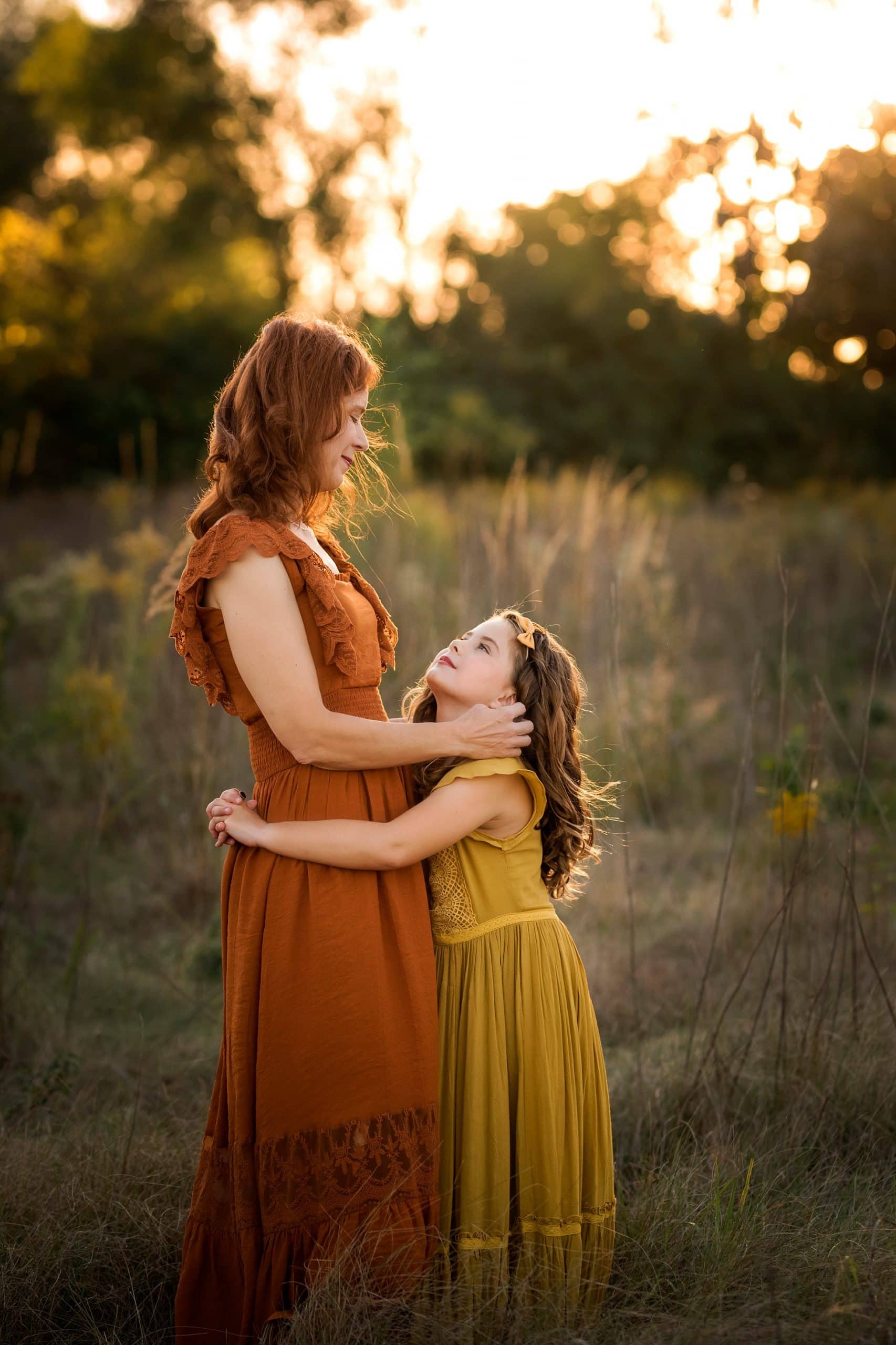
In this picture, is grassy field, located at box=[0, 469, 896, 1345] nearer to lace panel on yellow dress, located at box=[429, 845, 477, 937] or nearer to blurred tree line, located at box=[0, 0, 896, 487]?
lace panel on yellow dress, located at box=[429, 845, 477, 937]

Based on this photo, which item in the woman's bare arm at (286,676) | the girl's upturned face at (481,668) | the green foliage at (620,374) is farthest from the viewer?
the green foliage at (620,374)

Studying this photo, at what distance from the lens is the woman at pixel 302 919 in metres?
1.63

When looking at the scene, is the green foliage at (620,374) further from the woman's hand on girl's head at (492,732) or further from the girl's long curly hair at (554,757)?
the woman's hand on girl's head at (492,732)

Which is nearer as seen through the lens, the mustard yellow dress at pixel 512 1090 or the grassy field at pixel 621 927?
the mustard yellow dress at pixel 512 1090

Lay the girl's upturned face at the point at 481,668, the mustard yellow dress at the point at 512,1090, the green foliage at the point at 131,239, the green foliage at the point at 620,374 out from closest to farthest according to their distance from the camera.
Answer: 1. the mustard yellow dress at the point at 512,1090
2. the girl's upturned face at the point at 481,668
3. the green foliage at the point at 131,239
4. the green foliage at the point at 620,374

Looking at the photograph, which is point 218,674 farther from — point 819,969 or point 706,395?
point 706,395

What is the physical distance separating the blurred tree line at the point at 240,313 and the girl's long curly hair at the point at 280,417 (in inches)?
259

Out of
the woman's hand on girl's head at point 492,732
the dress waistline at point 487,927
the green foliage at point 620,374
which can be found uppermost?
the green foliage at point 620,374

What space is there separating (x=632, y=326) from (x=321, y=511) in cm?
1570

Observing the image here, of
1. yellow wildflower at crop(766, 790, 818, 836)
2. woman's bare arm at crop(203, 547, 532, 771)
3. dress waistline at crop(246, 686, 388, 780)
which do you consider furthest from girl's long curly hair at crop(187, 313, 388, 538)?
yellow wildflower at crop(766, 790, 818, 836)

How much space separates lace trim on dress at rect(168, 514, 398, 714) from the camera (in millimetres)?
1633

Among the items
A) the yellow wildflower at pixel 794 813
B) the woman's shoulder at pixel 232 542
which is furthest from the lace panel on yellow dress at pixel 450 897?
the yellow wildflower at pixel 794 813

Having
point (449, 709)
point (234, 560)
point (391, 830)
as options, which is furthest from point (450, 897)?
point (234, 560)

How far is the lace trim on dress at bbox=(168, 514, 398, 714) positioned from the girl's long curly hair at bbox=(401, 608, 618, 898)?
280 millimetres
